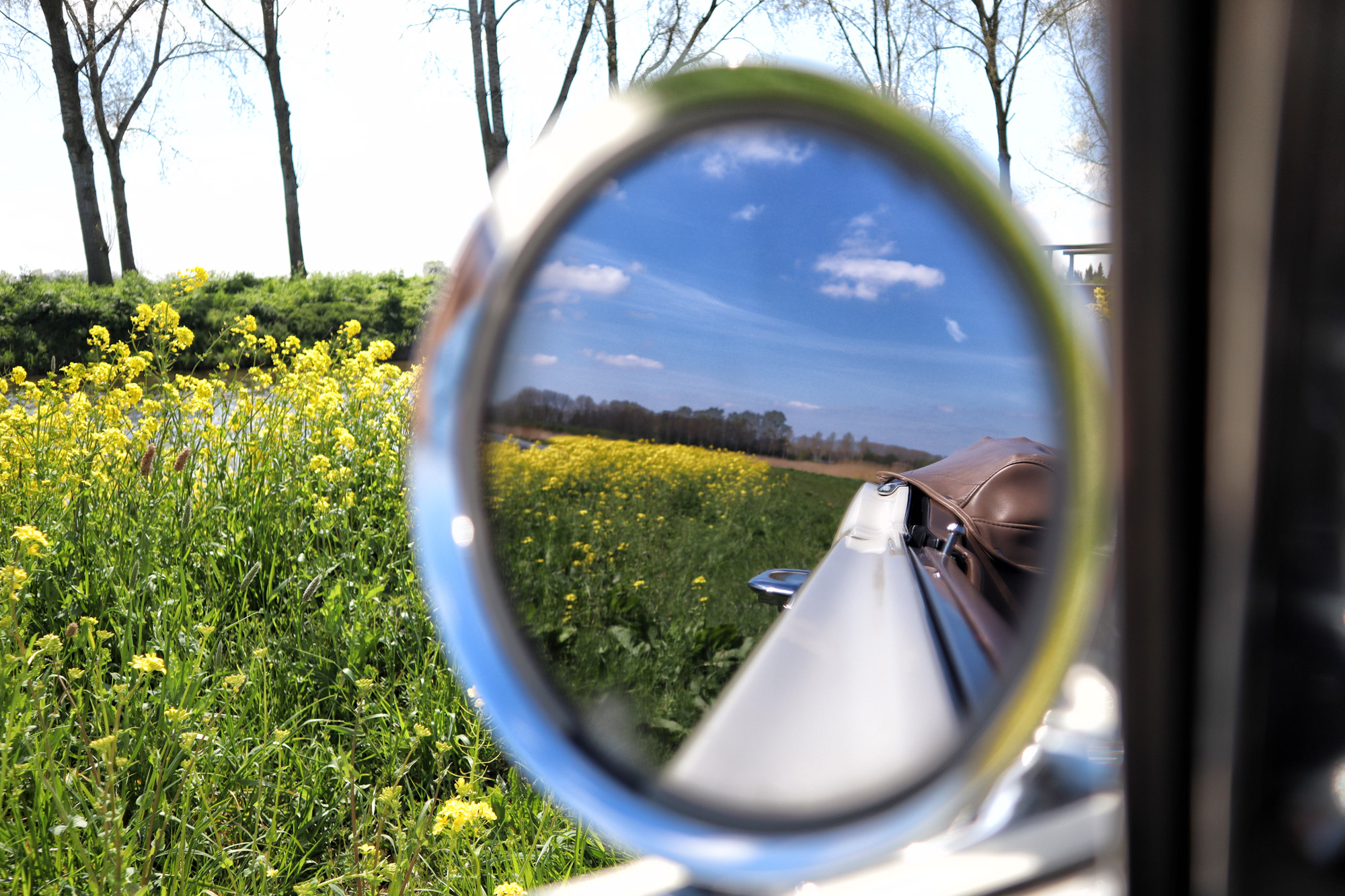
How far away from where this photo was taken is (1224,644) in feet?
2.38

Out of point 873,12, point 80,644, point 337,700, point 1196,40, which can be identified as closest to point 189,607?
point 80,644

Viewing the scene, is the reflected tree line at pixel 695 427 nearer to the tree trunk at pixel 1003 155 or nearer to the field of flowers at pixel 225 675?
the tree trunk at pixel 1003 155

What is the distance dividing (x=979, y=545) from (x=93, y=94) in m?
33.6

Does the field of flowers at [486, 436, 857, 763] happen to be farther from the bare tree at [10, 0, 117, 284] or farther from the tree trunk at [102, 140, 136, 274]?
the tree trunk at [102, 140, 136, 274]

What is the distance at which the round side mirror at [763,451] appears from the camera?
0.65m

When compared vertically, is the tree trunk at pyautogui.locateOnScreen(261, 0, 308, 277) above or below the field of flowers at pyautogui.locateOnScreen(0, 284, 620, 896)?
above

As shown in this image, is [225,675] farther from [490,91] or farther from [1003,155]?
[490,91]

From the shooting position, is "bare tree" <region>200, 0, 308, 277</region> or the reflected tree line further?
"bare tree" <region>200, 0, 308, 277</region>

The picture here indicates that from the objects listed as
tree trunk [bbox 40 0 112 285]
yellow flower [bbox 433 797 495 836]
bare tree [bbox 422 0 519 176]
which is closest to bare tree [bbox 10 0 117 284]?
tree trunk [bbox 40 0 112 285]

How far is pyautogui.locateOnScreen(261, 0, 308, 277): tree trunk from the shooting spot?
18266 mm

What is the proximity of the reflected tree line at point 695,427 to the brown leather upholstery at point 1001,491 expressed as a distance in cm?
4

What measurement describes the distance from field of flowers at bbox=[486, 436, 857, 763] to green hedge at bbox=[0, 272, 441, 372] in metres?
12.7

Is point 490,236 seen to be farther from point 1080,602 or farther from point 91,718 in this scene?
point 91,718

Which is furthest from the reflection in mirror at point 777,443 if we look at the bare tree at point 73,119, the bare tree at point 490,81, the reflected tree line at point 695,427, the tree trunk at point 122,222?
the tree trunk at point 122,222
